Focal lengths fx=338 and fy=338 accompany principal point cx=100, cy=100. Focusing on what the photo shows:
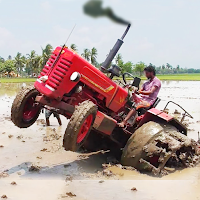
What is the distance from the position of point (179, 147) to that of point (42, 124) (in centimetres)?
615

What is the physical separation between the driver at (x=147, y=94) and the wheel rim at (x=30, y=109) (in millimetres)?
1736

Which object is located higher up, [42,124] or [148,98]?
[148,98]

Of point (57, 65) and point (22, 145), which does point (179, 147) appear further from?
point (22, 145)

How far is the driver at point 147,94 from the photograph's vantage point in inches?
263

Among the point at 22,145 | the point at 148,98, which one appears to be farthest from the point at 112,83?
the point at 22,145

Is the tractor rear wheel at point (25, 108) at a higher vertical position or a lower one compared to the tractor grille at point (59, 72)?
lower

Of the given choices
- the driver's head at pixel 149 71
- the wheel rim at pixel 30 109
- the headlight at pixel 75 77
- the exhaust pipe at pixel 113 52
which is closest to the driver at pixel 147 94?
the driver's head at pixel 149 71

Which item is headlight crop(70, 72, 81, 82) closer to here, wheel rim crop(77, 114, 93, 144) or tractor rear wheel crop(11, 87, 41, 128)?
wheel rim crop(77, 114, 93, 144)

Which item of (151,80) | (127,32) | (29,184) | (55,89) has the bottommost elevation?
(29,184)

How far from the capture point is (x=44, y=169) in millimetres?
6230

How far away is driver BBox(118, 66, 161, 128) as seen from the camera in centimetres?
668

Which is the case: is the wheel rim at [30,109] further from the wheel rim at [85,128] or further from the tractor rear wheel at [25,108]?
the wheel rim at [85,128]

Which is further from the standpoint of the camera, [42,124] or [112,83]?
[42,124]

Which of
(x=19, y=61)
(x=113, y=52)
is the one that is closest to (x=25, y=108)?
(x=113, y=52)
